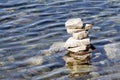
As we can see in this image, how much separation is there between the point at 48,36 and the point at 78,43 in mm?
2225

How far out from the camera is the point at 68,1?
19766 mm

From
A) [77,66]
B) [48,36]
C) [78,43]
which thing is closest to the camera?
[77,66]

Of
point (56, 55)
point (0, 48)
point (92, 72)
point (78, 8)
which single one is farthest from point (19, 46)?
point (78, 8)

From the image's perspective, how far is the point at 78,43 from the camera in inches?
546

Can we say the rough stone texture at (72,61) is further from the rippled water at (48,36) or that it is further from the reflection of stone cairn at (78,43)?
the rippled water at (48,36)

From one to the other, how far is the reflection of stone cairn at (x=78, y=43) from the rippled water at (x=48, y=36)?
32 centimetres

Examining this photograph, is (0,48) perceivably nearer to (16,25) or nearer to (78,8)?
(16,25)

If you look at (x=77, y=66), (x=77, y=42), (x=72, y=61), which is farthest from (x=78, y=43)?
(x=77, y=66)

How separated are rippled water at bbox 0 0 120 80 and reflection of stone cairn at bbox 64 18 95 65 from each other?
316 millimetres

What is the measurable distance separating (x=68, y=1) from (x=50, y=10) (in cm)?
150

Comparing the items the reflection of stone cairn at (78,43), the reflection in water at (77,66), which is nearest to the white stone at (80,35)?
the reflection of stone cairn at (78,43)

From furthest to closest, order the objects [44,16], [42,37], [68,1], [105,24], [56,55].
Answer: [68,1] < [44,16] < [105,24] < [42,37] < [56,55]

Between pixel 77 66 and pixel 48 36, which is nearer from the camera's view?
pixel 77 66

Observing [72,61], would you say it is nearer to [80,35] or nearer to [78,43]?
[78,43]
